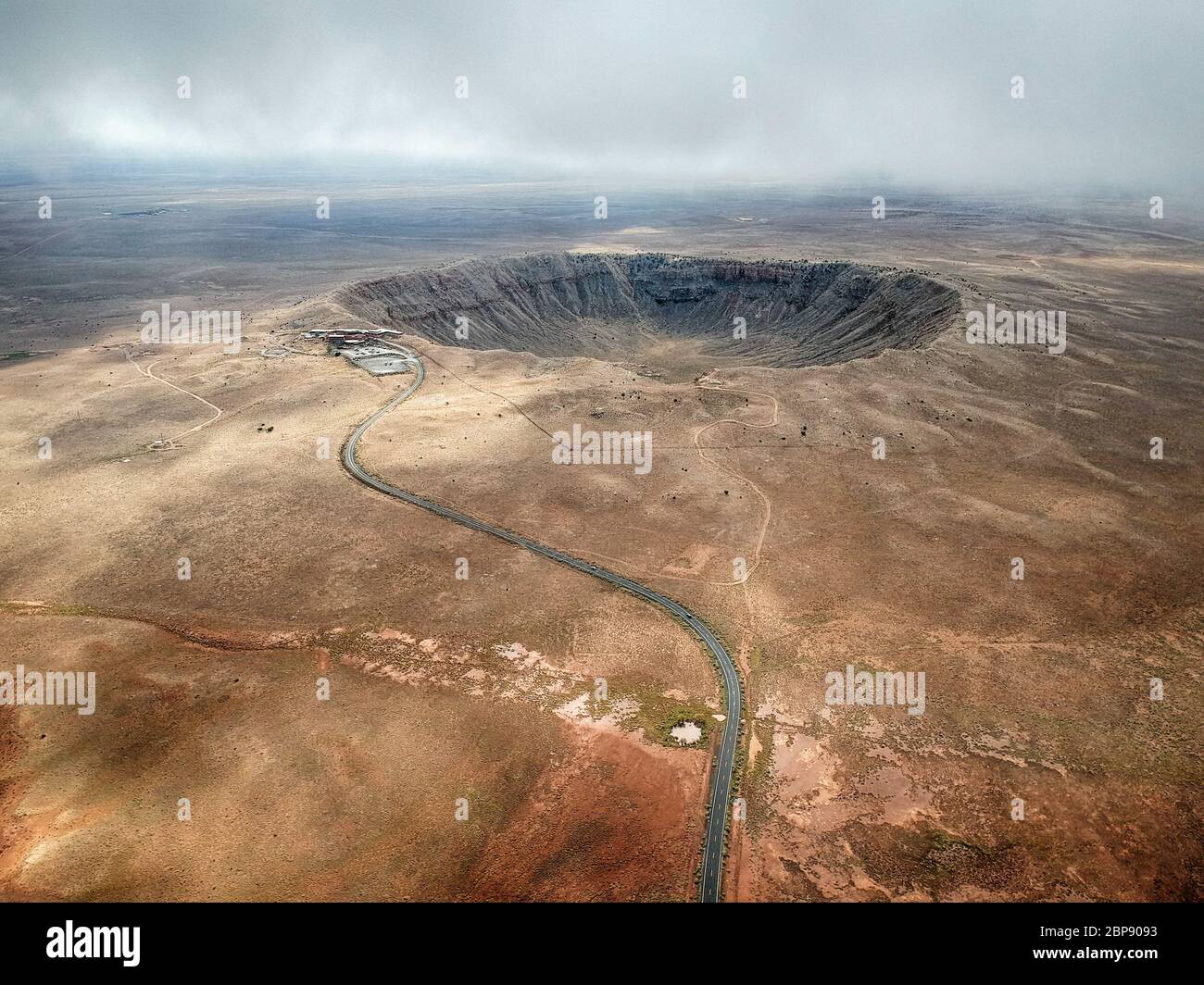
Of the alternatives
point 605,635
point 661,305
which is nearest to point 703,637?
point 605,635

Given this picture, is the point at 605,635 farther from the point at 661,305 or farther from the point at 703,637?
the point at 661,305

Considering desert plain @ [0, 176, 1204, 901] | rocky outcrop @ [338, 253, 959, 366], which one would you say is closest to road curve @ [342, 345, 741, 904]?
desert plain @ [0, 176, 1204, 901]

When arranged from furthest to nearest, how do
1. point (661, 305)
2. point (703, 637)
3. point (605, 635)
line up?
point (661, 305), point (605, 635), point (703, 637)

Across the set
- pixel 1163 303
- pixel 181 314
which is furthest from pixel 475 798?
pixel 1163 303

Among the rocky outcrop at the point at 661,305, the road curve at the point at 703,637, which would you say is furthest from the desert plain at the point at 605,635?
the rocky outcrop at the point at 661,305

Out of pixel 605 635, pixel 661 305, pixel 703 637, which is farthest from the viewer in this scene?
pixel 661 305

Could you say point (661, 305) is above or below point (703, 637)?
above
